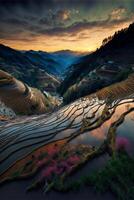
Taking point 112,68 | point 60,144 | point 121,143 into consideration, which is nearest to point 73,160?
point 60,144

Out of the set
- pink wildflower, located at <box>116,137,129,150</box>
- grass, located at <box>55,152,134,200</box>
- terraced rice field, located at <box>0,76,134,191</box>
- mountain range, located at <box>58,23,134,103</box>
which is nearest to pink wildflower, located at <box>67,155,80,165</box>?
terraced rice field, located at <box>0,76,134,191</box>

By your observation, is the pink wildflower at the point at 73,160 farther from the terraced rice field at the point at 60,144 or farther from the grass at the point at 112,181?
the grass at the point at 112,181

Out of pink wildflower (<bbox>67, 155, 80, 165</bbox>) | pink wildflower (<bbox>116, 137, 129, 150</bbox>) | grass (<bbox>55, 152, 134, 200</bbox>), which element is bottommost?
grass (<bbox>55, 152, 134, 200</bbox>)

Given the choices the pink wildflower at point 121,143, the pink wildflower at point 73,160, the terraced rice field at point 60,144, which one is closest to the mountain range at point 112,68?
the terraced rice field at point 60,144

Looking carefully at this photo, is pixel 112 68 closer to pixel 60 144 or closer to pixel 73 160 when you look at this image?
pixel 60 144

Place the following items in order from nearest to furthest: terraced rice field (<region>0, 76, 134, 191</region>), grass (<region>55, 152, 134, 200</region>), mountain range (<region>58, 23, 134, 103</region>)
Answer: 1. grass (<region>55, 152, 134, 200</region>)
2. terraced rice field (<region>0, 76, 134, 191</region>)
3. mountain range (<region>58, 23, 134, 103</region>)

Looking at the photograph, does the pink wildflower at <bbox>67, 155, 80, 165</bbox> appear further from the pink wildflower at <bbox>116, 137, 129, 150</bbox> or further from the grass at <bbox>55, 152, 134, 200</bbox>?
the pink wildflower at <bbox>116, 137, 129, 150</bbox>

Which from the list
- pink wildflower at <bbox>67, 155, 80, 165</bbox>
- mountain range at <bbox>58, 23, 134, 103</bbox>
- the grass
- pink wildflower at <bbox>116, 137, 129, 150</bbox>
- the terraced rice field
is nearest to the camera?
the grass

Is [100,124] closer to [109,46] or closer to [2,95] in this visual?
[2,95]
